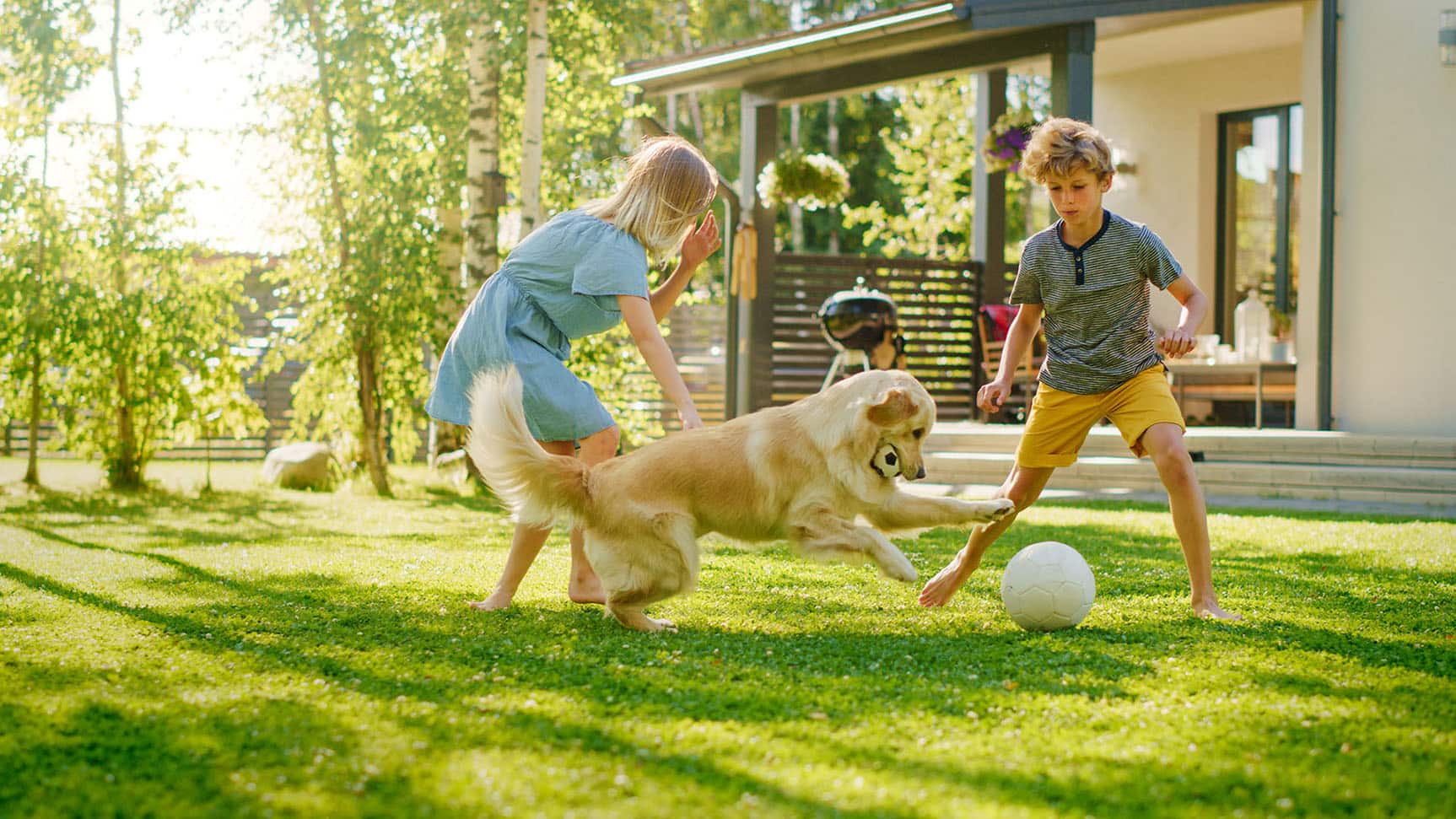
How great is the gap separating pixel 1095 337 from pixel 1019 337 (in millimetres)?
353

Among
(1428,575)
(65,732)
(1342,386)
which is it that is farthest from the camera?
(1342,386)

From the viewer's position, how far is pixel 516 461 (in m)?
3.90

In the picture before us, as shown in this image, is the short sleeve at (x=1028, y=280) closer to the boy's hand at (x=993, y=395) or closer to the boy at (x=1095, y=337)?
the boy at (x=1095, y=337)

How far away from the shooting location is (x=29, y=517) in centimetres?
902

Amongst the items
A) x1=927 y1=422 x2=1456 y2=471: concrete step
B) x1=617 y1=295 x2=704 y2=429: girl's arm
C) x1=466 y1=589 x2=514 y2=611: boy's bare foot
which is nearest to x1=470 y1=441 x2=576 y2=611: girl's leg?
x1=466 y1=589 x2=514 y2=611: boy's bare foot

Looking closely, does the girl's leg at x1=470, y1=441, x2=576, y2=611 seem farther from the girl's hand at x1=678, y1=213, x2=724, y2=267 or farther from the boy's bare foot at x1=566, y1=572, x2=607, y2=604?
the girl's hand at x1=678, y1=213, x2=724, y2=267

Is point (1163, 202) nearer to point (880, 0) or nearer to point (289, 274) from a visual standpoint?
point (289, 274)

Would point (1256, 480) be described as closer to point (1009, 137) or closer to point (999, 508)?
point (1009, 137)

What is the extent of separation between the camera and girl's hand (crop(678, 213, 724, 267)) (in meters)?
4.60

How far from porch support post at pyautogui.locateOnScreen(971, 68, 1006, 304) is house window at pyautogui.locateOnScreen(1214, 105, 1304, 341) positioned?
242cm

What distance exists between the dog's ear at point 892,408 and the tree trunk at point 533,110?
7.21m

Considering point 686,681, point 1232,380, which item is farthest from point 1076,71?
point 686,681

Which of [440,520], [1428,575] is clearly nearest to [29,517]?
[440,520]

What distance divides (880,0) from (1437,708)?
29392mm
